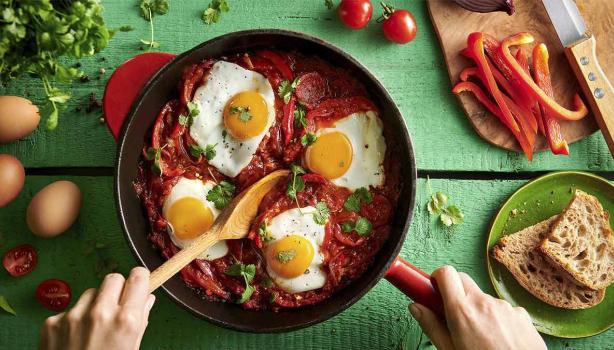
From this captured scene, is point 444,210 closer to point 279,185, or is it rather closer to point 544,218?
point 544,218

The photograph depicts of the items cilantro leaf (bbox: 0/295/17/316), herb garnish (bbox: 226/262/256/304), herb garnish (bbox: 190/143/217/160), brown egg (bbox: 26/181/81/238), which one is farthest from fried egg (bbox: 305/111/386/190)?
cilantro leaf (bbox: 0/295/17/316)

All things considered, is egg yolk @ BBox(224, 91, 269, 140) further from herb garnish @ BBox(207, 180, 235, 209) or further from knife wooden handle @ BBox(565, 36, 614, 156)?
knife wooden handle @ BBox(565, 36, 614, 156)

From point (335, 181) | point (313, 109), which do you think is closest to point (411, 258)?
point (335, 181)

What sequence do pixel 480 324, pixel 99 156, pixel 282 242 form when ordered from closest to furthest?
pixel 480 324 < pixel 282 242 < pixel 99 156

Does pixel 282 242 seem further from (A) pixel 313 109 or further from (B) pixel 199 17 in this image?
(B) pixel 199 17

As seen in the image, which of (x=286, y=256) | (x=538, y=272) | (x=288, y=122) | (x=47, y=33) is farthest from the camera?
(x=538, y=272)

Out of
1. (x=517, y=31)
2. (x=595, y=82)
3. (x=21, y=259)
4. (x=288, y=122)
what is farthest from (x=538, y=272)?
(x=21, y=259)
